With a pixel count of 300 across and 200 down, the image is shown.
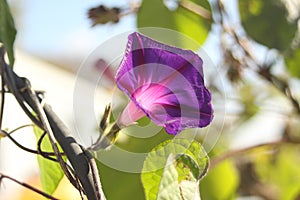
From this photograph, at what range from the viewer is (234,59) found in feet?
2.89

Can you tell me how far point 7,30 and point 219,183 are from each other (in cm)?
36

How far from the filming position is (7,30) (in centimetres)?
48

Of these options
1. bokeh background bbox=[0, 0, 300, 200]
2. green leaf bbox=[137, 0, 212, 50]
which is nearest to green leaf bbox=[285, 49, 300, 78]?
bokeh background bbox=[0, 0, 300, 200]

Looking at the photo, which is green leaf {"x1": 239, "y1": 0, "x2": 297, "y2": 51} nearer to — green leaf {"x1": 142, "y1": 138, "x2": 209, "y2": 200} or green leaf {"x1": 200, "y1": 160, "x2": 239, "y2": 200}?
green leaf {"x1": 200, "y1": 160, "x2": 239, "y2": 200}

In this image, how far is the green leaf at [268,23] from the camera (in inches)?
33.5

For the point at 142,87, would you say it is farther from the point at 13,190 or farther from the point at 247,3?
the point at 13,190

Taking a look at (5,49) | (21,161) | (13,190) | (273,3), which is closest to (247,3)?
(273,3)

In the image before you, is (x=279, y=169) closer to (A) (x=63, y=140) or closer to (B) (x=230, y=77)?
(B) (x=230, y=77)

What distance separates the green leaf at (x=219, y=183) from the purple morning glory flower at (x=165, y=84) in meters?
0.31

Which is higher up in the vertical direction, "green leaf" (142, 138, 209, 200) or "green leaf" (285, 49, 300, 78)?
"green leaf" (142, 138, 209, 200)

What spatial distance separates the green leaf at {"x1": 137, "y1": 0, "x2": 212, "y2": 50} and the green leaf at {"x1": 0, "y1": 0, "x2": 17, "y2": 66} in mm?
217

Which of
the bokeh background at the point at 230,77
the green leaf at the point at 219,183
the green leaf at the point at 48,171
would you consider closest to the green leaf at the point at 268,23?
the bokeh background at the point at 230,77

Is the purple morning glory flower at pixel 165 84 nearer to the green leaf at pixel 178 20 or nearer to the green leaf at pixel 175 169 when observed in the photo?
the green leaf at pixel 175 169

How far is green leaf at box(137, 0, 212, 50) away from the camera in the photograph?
28.6 inches
